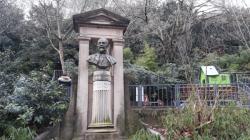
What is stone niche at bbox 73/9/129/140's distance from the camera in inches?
219

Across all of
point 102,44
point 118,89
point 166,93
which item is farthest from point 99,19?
point 166,93

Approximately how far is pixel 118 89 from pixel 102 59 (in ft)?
2.70

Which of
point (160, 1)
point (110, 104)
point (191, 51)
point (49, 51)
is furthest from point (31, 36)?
point (110, 104)

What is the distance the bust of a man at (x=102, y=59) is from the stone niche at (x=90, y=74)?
21cm

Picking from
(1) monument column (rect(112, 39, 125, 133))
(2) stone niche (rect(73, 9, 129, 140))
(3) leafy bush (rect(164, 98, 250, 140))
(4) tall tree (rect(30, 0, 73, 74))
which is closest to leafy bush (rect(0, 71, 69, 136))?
(2) stone niche (rect(73, 9, 129, 140))

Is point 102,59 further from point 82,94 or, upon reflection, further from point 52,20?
point 52,20

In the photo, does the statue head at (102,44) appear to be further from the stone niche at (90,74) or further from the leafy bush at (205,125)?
the leafy bush at (205,125)

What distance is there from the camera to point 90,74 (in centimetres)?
590

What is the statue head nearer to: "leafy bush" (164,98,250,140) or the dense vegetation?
"leafy bush" (164,98,250,140)

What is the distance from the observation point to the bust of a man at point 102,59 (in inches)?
223

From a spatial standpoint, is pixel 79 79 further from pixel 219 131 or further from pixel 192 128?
pixel 219 131

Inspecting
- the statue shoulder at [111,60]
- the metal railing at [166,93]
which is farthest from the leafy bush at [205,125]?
the metal railing at [166,93]

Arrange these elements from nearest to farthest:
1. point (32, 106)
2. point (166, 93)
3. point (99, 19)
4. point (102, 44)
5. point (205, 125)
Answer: point (205, 125), point (102, 44), point (99, 19), point (32, 106), point (166, 93)

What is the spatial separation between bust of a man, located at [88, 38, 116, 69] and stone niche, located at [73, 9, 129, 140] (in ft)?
0.70
